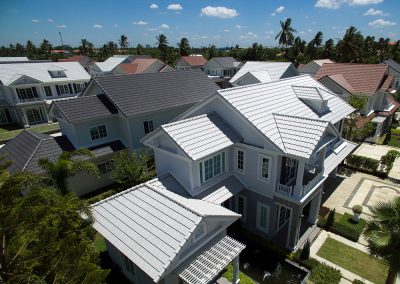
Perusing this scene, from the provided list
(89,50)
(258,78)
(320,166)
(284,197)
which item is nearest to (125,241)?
(284,197)

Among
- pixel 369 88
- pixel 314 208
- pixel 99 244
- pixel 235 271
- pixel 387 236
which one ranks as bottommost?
pixel 99 244

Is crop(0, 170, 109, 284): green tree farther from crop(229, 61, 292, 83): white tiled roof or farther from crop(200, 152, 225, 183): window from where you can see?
crop(229, 61, 292, 83): white tiled roof

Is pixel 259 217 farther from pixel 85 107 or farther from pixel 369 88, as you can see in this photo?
pixel 369 88

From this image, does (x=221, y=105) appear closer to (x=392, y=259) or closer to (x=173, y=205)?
(x=173, y=205)

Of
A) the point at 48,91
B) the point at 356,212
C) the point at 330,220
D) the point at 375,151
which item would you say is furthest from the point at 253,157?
the point at 48,91

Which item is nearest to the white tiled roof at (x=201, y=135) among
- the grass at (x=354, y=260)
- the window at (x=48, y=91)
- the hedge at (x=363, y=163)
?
the grass at (x=354, y=260)

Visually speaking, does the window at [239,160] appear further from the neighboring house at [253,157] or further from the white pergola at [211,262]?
the white pergola at [211,262]
